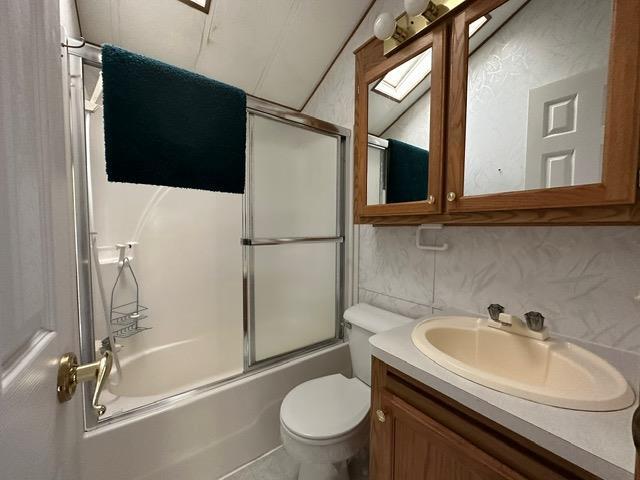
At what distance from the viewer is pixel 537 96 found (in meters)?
0.88

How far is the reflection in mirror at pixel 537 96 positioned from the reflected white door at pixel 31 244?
1099 mm

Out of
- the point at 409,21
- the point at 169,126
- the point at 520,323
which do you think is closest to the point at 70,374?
the point at 169,126

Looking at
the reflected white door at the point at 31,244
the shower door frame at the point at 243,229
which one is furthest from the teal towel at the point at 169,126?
the reflected white door at the point at 31,244

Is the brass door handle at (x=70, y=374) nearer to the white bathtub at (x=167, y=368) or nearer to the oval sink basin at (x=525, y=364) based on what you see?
the oval sink basin at (x=525, y=364)

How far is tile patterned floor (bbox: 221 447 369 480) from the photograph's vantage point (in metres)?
1.35

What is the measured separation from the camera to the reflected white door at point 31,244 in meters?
→ 0.28

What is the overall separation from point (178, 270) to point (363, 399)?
60.5 inches

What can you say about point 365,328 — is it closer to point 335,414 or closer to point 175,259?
point 335,414

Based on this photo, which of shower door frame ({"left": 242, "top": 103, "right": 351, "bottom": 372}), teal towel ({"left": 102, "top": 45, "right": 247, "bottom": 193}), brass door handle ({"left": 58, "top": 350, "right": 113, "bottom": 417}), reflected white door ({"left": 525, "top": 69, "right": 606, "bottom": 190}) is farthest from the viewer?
shower door frame ({"left": 242, "top": 103, "right": 351, "bottom": 372})

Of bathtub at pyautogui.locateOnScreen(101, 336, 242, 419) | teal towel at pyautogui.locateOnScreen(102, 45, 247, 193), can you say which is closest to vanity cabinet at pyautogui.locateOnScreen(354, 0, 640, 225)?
teal towel at pyautogui.locateOnScreen(102, 45, 247, 193)

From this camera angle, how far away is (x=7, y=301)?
0.28 m

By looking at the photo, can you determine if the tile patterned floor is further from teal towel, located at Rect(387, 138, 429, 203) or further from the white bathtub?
teal towel, located at Rect(387, 138, 429, 203)

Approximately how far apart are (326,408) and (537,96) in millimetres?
1444

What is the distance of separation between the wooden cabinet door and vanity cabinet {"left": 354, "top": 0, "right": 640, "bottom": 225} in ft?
2.18
